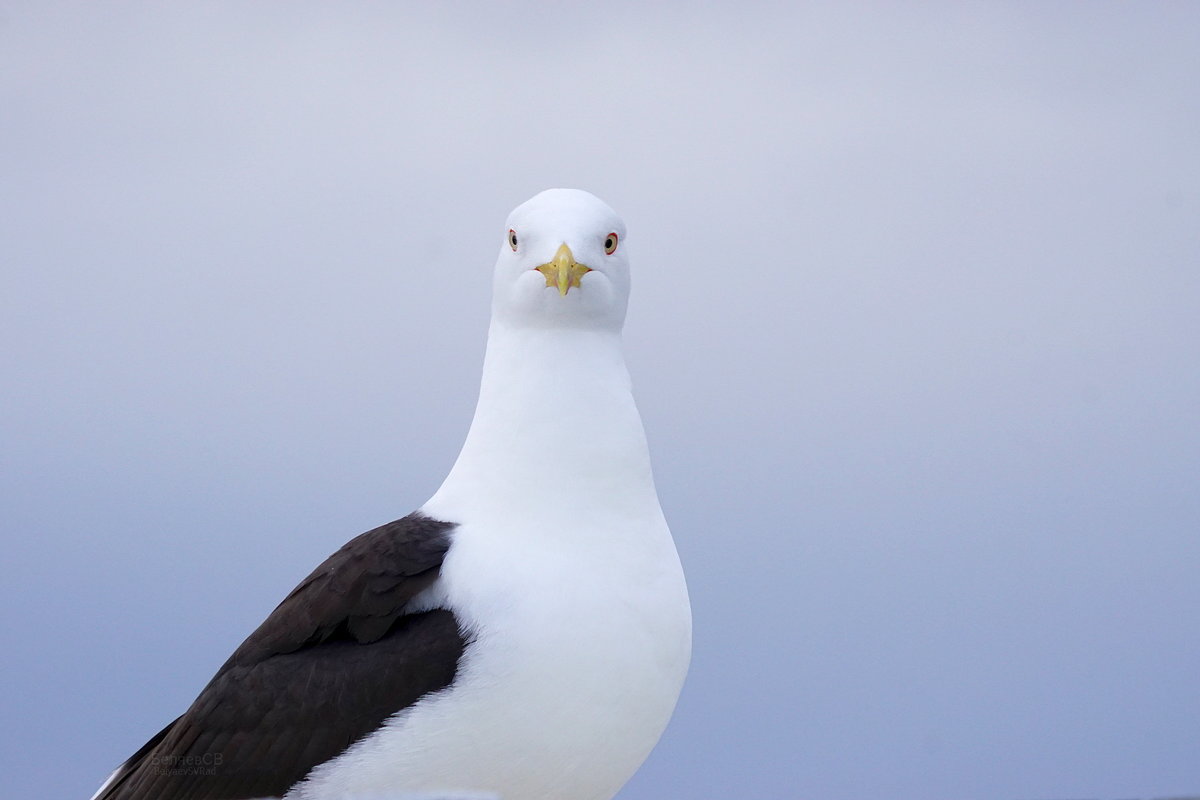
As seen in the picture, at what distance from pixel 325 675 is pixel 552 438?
4.63ft

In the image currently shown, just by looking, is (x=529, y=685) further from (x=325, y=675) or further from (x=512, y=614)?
(x=325, y=675)

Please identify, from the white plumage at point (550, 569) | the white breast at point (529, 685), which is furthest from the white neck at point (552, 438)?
the white breast at point (529, 685)

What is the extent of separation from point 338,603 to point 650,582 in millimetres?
1356

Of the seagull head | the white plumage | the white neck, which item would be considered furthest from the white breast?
the seagull head

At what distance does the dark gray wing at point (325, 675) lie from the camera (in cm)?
584

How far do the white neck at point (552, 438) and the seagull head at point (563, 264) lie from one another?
0.09 metres

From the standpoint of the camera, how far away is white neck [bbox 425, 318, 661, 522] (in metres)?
6.12

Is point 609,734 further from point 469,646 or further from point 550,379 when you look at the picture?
point 550,379

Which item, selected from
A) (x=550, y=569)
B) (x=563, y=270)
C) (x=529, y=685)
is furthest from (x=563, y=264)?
(x=529, y=685)

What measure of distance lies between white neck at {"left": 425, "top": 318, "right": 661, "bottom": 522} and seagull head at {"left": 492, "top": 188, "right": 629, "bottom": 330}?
0.29 feet

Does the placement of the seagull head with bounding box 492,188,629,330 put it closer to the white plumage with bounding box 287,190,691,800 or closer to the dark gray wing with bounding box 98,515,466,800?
the white plumage with bounding box 287,190,691,800

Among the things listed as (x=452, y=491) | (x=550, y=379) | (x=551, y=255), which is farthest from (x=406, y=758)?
(x=551, y=255)

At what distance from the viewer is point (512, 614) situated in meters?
5.77

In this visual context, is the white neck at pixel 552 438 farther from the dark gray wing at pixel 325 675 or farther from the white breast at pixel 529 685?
the dark gray wing at pixel 325 675
